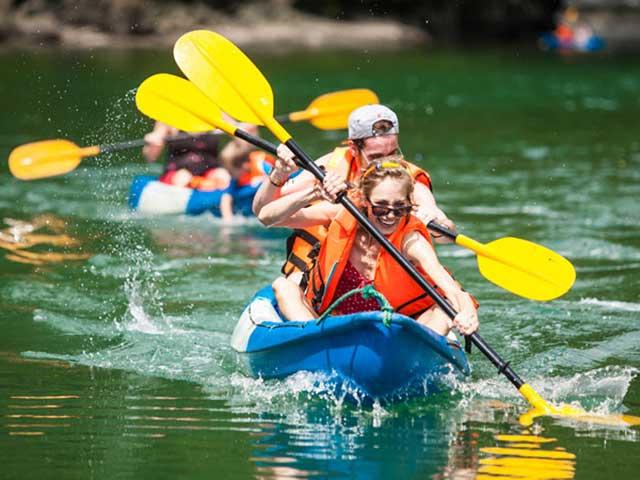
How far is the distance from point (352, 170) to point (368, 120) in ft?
1.18

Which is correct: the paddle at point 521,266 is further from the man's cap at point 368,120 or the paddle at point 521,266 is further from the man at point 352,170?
the man's cap at point 368,120

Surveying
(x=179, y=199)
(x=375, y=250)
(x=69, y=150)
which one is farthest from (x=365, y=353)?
(x=179, y=199)

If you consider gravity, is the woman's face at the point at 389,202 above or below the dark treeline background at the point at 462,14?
below

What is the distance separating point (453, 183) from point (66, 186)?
376cm

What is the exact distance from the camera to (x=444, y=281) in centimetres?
528

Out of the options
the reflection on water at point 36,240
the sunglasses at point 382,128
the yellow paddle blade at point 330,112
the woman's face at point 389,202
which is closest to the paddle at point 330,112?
the yellow paddle blade at point 330,112

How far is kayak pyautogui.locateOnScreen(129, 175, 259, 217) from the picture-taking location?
10.2 metres

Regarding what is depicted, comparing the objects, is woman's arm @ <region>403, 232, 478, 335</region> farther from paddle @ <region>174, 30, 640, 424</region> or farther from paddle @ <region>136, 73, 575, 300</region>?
paddle @ <region>174, 30, 640, 424</region>

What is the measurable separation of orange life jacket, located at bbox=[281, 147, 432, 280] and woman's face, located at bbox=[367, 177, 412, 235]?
22.3 inches

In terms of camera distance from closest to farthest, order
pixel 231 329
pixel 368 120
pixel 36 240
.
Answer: pixel 368 120
pixel 231 329
pixel 36 240

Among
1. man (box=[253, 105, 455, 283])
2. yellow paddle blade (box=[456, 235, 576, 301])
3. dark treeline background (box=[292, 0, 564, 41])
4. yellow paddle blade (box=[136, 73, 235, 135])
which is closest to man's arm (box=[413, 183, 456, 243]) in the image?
man (box=[253, 105, 455, 283])

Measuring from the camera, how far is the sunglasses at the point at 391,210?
524 cm

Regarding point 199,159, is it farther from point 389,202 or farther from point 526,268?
point 389,202

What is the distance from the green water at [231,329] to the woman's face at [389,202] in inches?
29.8
